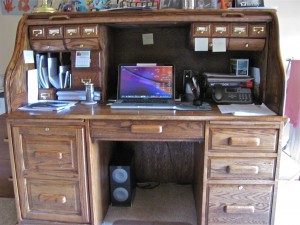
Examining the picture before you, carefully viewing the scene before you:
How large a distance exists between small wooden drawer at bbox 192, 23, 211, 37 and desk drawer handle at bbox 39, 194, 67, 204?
49.8 inches

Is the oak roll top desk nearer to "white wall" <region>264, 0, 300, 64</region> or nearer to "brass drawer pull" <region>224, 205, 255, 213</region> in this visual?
Answer: "brass drawer pull" <region>224, 205, 255, 213</region>

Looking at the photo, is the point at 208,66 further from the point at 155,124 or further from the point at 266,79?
the point at 155,124

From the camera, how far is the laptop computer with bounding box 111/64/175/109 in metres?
1.83

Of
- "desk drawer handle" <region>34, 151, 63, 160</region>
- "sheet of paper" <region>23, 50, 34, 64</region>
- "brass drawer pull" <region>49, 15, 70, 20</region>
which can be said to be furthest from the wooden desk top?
"brass drawer pull" <region>49, 15, 70, 20</region>

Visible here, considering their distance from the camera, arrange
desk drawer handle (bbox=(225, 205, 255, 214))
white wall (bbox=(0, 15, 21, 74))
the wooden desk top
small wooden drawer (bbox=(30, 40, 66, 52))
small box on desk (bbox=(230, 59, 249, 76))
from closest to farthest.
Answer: the wooden desk top, desk drawer handle (bbox=(225, 205, 255, 214)), small wooden drawer (bbox=(30, 40, 66, 52)), small box on desk (bbox=(230, 59, 249, 76)), white wall (bbox=(0, 15, 21, 74))

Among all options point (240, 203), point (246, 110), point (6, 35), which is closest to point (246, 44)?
point (246, 110)

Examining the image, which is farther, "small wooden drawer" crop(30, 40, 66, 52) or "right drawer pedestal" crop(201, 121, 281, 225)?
"small wooden drawer" crop(30, 40, 66, 52)

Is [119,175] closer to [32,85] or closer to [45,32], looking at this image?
[32,85]

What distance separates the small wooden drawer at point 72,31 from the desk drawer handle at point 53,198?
3.23 ft

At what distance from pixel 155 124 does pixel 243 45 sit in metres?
0.76

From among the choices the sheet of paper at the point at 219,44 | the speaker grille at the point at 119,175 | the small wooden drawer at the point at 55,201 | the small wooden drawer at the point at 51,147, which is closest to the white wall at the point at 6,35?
the small wooden drawer at the point at 51,147

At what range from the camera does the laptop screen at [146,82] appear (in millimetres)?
1831

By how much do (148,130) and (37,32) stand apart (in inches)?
38.0

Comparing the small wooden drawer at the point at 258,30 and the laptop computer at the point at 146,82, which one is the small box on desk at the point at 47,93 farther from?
the small wooden drawer at the point at 258,30
